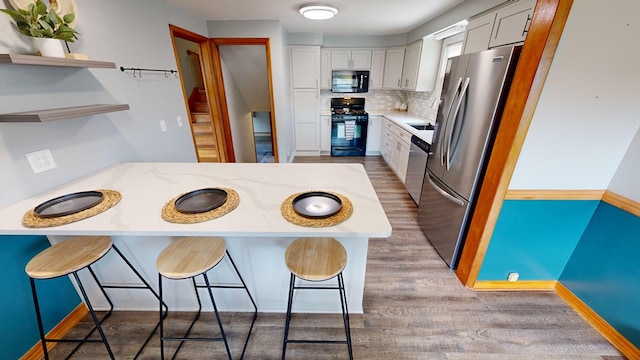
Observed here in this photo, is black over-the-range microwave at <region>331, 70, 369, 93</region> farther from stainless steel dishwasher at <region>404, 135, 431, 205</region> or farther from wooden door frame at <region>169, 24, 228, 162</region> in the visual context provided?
wooden door frame at <region>169, 24, 228, 162</region>

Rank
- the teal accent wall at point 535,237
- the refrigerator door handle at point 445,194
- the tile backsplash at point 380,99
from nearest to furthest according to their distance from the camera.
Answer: the teal accent wall at point 535,237
the refrigerator door handle at point 445,194
the tile backsplash at point 380,99

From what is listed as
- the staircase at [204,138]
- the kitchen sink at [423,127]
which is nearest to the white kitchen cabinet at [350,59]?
the kitchen sink at [423,127]

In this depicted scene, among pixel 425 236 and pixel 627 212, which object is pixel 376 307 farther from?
pixel 627 212

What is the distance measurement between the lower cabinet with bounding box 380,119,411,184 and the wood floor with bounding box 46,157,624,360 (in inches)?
73.6

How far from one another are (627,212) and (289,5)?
3.28 metres

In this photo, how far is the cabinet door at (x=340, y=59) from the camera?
451 cm

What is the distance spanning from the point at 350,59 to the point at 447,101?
10.1 ft

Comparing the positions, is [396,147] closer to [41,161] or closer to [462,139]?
[462,139]

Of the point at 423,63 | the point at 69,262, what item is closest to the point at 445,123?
the point at 423,63

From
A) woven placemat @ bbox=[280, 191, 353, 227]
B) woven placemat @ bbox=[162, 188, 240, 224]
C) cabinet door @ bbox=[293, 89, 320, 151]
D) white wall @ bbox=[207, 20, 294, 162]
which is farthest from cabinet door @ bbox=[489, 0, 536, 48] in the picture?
cabinet door @ bbox=[293, 89, 320, 151]

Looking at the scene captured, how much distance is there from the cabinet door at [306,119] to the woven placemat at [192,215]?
3.79 m

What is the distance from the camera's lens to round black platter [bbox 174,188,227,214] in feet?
3.70

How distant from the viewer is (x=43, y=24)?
1.20 metres

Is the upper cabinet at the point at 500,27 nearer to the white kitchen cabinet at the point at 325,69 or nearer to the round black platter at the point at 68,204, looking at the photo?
the white kitchen cabinet at the point at 325,69
